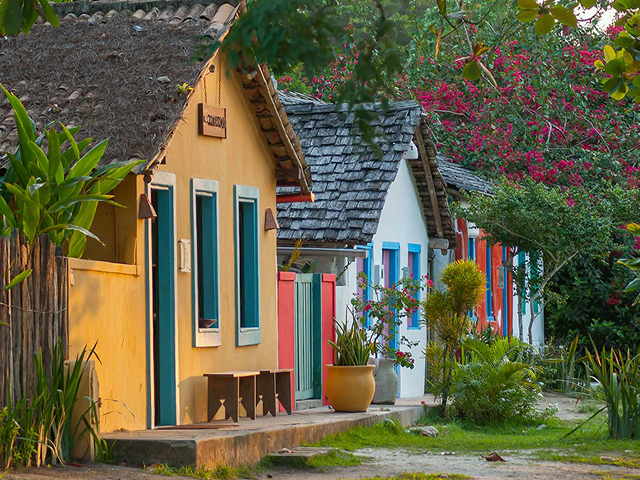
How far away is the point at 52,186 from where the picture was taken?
9.48m

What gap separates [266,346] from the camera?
1392cm

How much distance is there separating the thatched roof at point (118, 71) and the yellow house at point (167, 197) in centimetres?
2

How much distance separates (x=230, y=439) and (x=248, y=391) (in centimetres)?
218

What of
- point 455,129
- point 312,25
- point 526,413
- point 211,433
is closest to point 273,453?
point 211,433

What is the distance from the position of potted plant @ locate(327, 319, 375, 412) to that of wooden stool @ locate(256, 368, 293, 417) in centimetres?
93

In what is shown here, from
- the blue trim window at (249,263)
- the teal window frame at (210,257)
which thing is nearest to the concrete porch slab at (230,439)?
the teal window frame at (210,257)

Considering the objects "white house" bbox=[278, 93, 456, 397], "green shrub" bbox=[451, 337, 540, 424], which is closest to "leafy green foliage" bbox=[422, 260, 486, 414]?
"green shrub" bbox=[451, 337, 540, 424]

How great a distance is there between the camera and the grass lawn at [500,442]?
12.5 metres

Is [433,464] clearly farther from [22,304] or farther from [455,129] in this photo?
[455,129]

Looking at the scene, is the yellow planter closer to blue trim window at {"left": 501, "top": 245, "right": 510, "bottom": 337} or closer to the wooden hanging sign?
the wooden hanging sign

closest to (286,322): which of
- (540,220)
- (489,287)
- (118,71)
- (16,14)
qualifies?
(118,71)

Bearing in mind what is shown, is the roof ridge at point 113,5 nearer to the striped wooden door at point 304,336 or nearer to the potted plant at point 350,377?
the striped wooden door at point 304,336

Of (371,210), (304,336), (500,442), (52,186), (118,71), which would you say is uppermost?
(118,71)

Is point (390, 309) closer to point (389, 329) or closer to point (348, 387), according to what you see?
point (389, 329)
